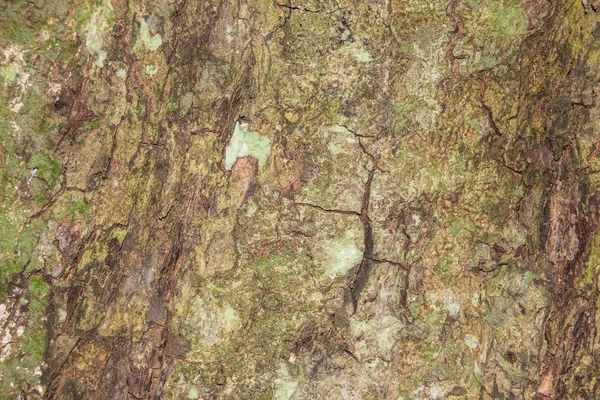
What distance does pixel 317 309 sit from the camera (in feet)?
5.83

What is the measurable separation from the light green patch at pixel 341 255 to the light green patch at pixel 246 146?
1.03ft

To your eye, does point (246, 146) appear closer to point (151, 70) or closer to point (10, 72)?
point (151, 70)

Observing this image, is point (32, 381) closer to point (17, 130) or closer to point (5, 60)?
point (17, 130)

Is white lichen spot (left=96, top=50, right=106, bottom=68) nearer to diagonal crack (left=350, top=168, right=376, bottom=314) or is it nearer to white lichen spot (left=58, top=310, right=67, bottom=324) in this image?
white lichen spot (left=58, top=310, right=67, bottom=324)

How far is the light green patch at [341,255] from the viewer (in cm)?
175

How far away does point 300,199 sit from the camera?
1.74 meters

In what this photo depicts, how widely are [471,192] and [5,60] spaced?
140 centimetres

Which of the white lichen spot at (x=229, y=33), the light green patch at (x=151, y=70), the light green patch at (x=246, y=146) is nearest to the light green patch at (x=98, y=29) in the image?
the light green patch at (x=151, y=70)

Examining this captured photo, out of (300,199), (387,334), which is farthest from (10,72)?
(387,334)

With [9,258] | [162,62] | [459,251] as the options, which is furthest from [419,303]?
[9,258]

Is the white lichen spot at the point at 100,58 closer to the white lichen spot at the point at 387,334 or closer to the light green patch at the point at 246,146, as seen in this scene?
the light green patch at the point at 246,146

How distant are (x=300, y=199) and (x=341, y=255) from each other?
0.20 meters

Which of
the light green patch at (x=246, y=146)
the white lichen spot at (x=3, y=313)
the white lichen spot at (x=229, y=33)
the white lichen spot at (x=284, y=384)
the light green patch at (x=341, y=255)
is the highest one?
the white lichen spot at (x=229, y=33)

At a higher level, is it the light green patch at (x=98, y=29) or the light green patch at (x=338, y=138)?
the light green patch at (x=98, y=29)
